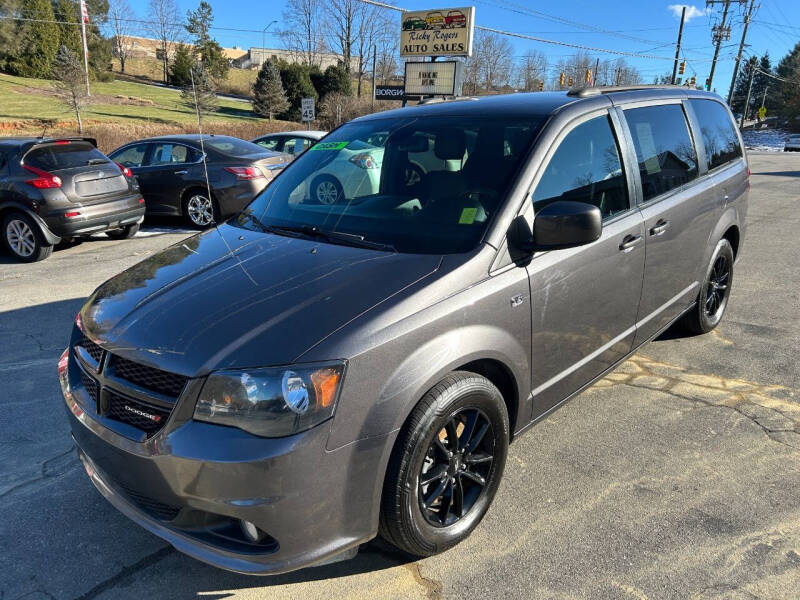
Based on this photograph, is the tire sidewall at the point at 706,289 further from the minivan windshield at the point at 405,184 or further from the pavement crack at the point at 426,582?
the pavement crack at the point at 426,582

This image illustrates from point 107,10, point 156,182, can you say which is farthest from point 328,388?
point 107,10

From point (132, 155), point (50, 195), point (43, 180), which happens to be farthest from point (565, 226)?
point (132, 155)

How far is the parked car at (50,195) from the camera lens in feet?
26.3

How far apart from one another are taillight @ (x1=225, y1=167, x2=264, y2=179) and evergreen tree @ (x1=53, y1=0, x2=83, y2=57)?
49.0 m

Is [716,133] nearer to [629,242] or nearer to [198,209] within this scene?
[629,242]

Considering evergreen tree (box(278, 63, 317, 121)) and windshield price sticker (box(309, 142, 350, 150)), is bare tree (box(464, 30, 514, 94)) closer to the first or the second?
evergreen tree (box(278, 63, 317, 121))

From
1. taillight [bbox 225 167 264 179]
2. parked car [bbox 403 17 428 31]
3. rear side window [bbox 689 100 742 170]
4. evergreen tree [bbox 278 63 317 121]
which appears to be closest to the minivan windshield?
rear side window [bbox 689 100 742 170]

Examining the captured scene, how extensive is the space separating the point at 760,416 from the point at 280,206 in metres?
3.21

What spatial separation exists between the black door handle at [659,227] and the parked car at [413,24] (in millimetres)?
31907

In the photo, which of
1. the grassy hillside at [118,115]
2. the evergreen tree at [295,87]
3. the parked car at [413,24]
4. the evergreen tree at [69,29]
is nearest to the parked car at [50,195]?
the grassy hillside at [118,115]

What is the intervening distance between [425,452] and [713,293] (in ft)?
12.2

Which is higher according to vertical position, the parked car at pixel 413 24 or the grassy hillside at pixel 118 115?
the parked car at pixel 413 24

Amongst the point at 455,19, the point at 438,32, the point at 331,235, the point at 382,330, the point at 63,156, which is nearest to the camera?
the point at 382,330

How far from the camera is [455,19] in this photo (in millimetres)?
31359
